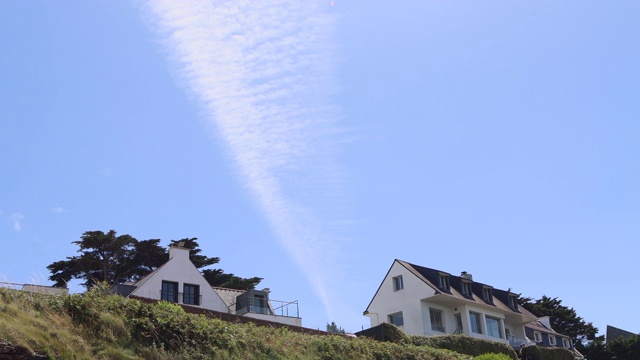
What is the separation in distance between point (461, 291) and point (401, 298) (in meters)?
5.10

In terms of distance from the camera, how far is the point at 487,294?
5491cm

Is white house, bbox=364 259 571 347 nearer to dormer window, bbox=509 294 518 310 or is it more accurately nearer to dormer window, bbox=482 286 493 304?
dormer window, bbox=482 286 493 304

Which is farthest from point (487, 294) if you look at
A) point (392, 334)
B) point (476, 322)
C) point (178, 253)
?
point (392, 334)

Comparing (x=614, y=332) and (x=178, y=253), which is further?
(x=614, y=332)

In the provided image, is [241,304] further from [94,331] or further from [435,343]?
[94,331]

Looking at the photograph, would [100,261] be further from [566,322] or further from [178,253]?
[566,322]

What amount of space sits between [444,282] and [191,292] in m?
20.3

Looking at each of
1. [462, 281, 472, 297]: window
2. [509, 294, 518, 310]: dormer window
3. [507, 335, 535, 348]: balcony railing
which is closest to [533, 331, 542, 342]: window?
[507, 335, 535, 348]: balcony railing

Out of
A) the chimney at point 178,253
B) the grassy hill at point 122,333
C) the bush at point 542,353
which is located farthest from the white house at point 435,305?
the grassy hill at point 122,333

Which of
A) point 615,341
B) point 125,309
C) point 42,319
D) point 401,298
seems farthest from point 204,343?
point 615,341

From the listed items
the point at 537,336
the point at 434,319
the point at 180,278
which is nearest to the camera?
the point at 180,278

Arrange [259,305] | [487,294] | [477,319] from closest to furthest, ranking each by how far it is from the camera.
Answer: [259,305] < [477,319] < [487,294]

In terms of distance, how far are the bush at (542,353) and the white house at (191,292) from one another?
14.0 metres

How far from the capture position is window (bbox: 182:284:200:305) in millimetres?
39188
